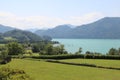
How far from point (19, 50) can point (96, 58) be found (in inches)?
1762

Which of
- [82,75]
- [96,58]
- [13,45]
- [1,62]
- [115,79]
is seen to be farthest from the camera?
[13,45]

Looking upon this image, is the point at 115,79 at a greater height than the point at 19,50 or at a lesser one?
lesser

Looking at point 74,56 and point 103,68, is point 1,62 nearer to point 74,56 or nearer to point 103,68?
point 74,56

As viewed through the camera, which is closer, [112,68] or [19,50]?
[112,68]

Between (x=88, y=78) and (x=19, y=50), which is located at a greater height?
(x=19, y=50)

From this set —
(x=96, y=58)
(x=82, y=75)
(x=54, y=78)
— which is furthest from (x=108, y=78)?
(x=96, y=58)

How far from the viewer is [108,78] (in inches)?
1570

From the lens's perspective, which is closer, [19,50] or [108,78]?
[108,78]

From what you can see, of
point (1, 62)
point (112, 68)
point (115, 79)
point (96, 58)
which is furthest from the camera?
point (96, 58)

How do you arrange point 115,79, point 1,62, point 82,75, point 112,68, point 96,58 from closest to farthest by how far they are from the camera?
point 115,79, point 82,75, point 112,68, point 1,62, point 96,58

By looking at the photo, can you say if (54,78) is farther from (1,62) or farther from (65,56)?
(65,56)

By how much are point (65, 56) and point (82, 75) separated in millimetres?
28979

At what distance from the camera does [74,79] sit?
39281 millimetres

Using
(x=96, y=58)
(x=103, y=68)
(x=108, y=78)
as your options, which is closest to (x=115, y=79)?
(x=108, y=78)
